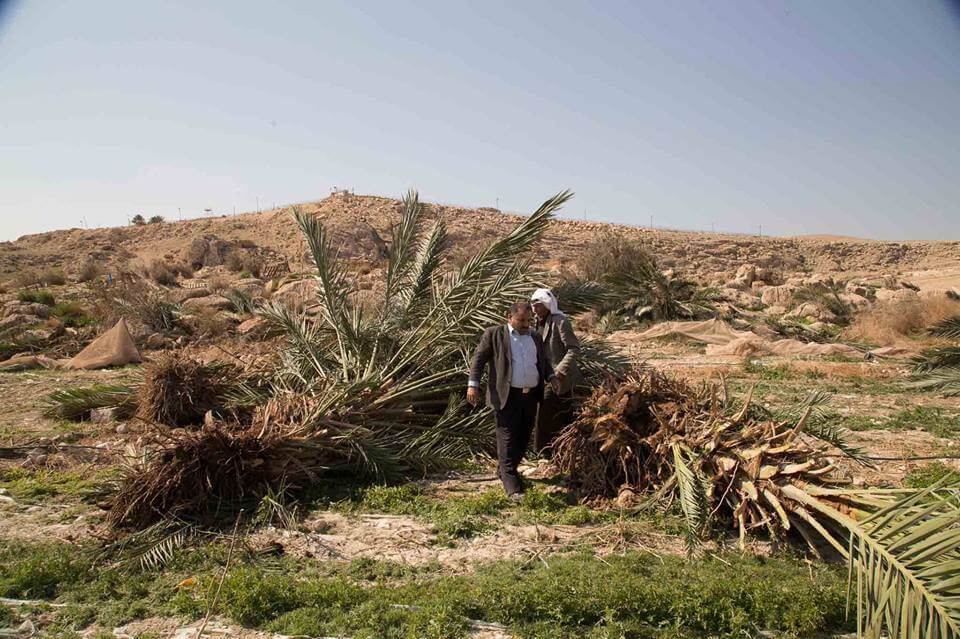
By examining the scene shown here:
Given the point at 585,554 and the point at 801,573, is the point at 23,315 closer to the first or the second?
the point at 585,554

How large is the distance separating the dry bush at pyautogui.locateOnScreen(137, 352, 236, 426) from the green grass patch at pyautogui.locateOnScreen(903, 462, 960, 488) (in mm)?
6593

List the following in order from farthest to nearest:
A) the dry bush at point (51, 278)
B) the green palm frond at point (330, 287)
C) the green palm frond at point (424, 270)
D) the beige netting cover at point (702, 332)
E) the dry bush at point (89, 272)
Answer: the dry bush at point (89, 272), the dry bush at point (51, 278), the beige netting cover at point (702, 332), the green palm frond at point (424, 270), the green palm frond at point (330, 287)

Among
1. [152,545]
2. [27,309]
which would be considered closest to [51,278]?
[27,309]

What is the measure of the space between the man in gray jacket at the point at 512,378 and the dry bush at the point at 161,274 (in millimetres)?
24460

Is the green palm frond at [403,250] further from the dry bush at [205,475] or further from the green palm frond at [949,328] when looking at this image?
the green palm frond at [949,328]

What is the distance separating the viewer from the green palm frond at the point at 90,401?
297 inches

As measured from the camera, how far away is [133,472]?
15.7 feet

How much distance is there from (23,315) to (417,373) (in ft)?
46.6

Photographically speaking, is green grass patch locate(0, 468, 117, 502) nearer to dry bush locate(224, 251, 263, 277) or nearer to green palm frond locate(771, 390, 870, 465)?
green palm frond locate(771, 390, 870, 465)

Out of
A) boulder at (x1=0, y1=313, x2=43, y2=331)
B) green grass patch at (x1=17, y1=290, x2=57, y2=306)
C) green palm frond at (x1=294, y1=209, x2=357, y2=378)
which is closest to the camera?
green palm frond at (x1=294, y1=209, x2=357, y2=378)

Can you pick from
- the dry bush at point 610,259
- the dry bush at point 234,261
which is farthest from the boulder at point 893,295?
the dry bush at point 234,261

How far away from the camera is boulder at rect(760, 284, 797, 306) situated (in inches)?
860

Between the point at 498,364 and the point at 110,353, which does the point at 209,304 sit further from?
the point at 498,364

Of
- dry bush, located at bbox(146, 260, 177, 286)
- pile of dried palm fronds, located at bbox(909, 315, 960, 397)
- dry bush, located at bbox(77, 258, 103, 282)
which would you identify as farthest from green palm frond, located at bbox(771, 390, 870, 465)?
dry bush, located at bbox(77, 258, 103, 282)
